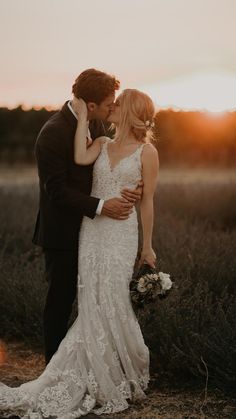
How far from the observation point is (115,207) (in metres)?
3.94

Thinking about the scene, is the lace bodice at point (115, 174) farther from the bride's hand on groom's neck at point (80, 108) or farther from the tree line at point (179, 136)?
the tree line at point (179, 136)

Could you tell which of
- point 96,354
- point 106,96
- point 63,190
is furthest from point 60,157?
point 96,354

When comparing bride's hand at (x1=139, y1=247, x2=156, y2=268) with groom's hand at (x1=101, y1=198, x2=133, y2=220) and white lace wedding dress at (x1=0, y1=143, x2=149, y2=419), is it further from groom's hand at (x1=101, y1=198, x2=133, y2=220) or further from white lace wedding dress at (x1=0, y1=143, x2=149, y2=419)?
groom's hand at (x1=101, y1=198, x2=133, y2=220)

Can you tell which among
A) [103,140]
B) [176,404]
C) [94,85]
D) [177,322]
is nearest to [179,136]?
[177,322]

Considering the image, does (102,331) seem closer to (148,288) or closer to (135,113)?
(148,288)

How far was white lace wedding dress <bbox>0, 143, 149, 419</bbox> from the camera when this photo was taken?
12.9ft

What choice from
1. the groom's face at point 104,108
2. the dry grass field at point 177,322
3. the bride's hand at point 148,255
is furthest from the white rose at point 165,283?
the groom's face at point 104,108

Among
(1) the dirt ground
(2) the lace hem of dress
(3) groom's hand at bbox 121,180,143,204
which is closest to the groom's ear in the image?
(3) groom's hand at bbox 121,180,143,204

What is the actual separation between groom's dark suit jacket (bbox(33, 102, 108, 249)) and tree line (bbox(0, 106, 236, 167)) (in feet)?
59.1

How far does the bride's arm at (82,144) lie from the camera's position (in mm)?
3992

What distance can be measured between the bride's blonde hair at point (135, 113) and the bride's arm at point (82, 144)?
0.68 feet

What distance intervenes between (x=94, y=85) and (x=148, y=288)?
1.28 metres

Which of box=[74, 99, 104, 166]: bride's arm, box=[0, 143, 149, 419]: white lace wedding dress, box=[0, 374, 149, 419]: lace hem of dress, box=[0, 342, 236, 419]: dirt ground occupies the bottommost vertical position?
box=[0, 342, 236, 419]: dirt ground

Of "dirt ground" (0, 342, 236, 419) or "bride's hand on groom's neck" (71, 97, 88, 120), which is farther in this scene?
"bride's hand on groom's neck" (71, 97, 88, 120)
